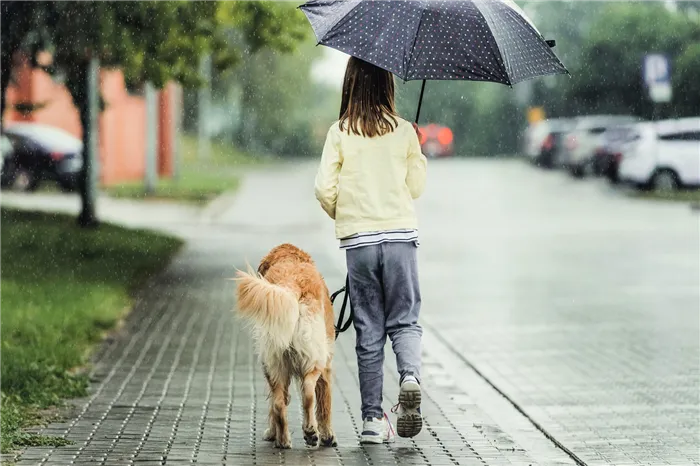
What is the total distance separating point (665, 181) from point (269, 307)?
29927 mm

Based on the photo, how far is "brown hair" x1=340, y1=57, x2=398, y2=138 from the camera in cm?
667

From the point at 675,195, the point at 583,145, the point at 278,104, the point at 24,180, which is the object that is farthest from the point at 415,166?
the point at 278,104

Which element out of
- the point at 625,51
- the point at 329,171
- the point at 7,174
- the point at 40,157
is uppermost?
the point at 625,51

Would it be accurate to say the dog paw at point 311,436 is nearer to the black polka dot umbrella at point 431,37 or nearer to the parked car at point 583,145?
the black polka dot umbrella at point 431,37

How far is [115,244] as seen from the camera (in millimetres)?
17953

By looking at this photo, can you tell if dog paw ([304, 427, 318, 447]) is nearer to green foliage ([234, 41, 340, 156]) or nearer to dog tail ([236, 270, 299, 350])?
dog tail ([236, 270, 299, 350])

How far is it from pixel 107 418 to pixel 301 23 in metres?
9.61

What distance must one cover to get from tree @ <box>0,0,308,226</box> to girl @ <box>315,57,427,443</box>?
8.19 metres

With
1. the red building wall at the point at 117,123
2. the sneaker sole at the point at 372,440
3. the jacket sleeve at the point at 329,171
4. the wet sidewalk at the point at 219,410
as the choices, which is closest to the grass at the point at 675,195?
the red building wall at the point at 117,123

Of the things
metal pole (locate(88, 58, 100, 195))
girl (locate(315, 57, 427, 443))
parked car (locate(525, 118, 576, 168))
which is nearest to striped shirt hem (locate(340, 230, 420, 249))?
girl (locate(315, 57, 427, 443))

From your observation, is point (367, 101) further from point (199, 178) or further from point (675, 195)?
point (199, 178)

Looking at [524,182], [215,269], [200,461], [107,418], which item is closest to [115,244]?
[215,269]

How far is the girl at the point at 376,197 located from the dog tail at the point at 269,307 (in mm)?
565

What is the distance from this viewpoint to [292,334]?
250 inches
